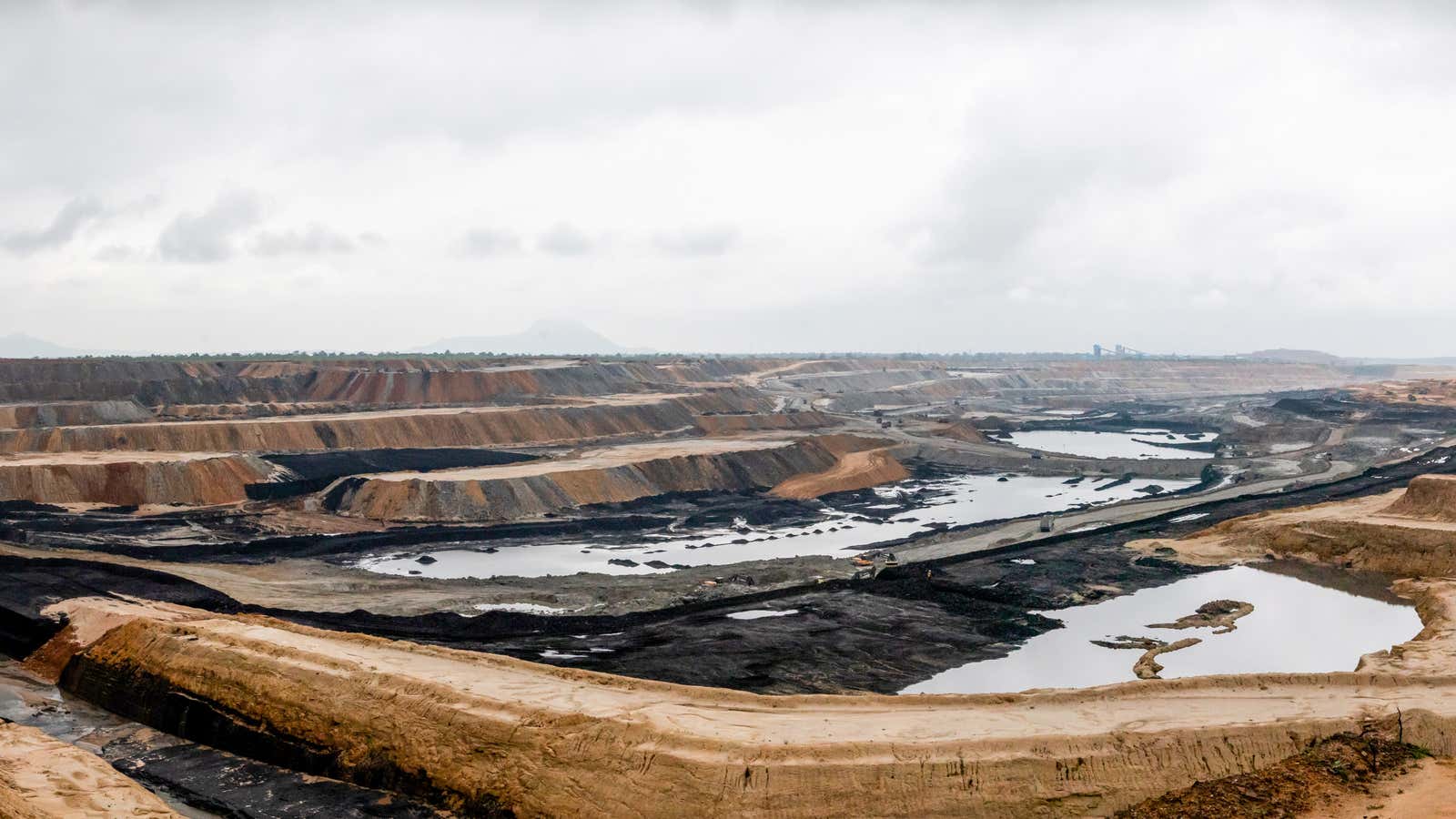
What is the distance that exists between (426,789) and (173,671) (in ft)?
27.9

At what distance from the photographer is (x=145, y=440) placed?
69.2 metres

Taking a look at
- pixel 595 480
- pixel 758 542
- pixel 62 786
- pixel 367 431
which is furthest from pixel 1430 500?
pixel 367 431

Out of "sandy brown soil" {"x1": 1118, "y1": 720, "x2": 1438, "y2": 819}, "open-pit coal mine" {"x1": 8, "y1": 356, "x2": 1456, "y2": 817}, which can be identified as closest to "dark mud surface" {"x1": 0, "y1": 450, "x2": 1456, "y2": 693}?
"open-pit coal mine" {"x1": 8, "y1": 356, "x2": 1456, "y2": 817}

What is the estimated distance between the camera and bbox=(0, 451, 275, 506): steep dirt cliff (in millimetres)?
54344

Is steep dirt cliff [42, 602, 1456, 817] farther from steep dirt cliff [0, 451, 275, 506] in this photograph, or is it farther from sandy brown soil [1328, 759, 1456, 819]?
steep dirt cliff [0, 451, 275, 506]

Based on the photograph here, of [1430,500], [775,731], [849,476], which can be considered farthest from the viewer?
[849,476]

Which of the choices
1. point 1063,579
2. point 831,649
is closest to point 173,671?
point 831,649

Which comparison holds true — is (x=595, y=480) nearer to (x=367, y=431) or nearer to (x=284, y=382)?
(x=367, y=431)

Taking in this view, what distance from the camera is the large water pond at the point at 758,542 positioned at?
145 ft

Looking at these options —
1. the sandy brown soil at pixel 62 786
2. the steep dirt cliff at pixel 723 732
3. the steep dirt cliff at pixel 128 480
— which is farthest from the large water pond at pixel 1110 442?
the sandy brown soil at pixel 62 786

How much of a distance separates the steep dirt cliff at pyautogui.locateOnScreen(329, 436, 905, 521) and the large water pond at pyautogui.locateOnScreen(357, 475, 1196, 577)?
6355 mm

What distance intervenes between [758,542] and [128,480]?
3342 cm

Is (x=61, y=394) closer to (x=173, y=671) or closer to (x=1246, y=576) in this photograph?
(x=173, y=671)

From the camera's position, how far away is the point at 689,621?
3172cm
